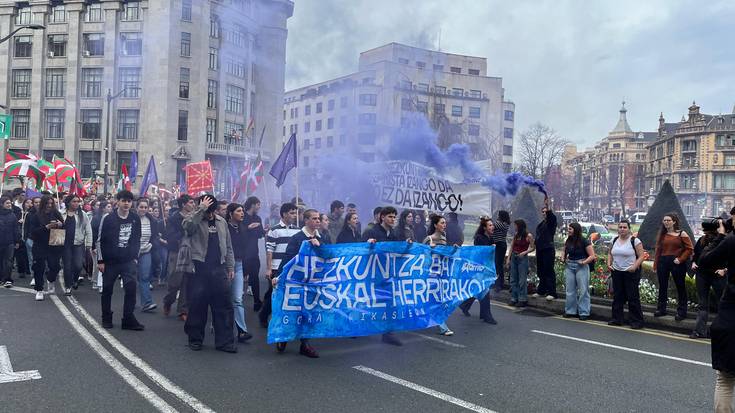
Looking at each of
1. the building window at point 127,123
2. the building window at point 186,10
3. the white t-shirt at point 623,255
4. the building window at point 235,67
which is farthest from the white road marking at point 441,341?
the building window at point 127,123

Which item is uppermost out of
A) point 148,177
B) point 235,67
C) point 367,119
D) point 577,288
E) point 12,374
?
point 235,67

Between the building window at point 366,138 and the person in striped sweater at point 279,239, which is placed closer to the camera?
the person in striped sweater at point 279,239

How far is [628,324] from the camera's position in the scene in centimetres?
905

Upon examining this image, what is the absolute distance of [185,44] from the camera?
46.3 m

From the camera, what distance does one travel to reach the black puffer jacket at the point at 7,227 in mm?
11016

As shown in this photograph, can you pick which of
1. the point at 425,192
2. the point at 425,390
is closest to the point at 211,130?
the point at 425,192

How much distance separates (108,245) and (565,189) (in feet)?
243

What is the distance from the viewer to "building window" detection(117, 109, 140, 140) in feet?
162

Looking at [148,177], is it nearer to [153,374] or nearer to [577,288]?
[577,288]

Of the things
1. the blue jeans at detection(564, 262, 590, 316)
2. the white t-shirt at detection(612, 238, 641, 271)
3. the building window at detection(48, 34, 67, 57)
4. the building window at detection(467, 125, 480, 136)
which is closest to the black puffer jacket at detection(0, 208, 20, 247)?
the blue jeans at detection(564, 262, 590, 316)

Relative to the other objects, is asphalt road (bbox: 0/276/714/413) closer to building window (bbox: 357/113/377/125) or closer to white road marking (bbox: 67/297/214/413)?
white road marking (bbox: 67/297/214/413)

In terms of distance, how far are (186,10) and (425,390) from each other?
149 feet

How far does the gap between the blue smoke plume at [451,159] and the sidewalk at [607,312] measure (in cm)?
204

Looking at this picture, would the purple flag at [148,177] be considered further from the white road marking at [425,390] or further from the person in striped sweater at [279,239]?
the white road marking at [425,390]
